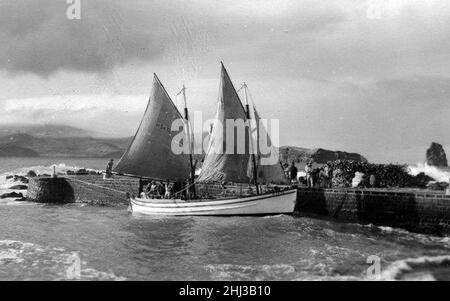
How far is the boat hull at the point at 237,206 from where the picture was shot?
29297 millimetres

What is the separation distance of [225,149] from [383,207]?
10893mm

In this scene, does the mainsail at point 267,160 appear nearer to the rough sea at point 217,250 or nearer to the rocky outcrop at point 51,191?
the rough sea at point 217,250

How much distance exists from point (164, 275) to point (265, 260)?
4202mm

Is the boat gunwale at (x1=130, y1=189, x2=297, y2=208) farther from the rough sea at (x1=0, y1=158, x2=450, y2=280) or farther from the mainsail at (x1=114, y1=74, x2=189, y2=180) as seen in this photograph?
the mainsail at (x1=114, y1=74, x2=189, y2=180)

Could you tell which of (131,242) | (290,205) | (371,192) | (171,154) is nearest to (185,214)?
(171,154)

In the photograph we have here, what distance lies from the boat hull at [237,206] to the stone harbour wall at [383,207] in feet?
5.33

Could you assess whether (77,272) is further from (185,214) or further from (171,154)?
(171,154)

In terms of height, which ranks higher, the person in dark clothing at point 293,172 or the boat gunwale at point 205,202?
the person in dark clothing at point 293,172

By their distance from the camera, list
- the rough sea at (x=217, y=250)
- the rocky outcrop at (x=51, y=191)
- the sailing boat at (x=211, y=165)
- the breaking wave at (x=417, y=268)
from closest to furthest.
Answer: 1. the breaking wave at (x=417, y=268)
2. the rough sea at (x=217, y=250)
3. the sailing boat at (x=211, y=165)
4. the rocky outcrop at (x=51, y=191)

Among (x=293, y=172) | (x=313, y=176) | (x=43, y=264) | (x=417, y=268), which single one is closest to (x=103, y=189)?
(x=293, y=172)

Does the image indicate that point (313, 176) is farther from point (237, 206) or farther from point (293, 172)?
point (237, 206)

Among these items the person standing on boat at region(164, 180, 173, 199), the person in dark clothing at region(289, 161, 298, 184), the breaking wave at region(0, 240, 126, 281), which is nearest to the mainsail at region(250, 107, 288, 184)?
the person in dark clothing at region(289, 161, 298, 184)

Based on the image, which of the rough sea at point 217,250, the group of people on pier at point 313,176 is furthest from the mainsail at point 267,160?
the rough sea at point 217,250

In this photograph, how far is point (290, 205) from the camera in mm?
29297
